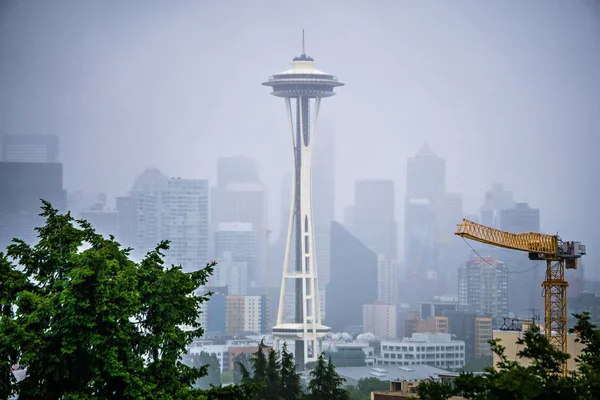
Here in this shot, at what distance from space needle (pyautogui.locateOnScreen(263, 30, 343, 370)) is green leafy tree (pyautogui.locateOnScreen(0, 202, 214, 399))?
445 ft

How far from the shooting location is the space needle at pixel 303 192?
18062cm

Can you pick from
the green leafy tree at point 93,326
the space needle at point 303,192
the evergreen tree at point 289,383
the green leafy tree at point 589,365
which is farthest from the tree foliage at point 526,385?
the space needle at point 303,192

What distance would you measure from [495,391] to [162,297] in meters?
12.1

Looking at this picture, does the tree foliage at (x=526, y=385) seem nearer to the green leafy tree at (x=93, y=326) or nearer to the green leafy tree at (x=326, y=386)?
the green leafy tree at (x=93, y=326)

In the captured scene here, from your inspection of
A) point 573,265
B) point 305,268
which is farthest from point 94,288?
point 305,268

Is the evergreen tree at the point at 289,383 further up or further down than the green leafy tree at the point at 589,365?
further down

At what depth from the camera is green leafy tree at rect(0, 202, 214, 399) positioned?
40469mm

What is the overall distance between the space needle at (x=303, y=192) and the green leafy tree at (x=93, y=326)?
13568 cm

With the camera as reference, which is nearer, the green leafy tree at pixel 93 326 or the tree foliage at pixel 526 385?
the tree foliage at pixel 526 385

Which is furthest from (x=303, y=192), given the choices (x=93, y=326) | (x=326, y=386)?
(x=93, y=326)

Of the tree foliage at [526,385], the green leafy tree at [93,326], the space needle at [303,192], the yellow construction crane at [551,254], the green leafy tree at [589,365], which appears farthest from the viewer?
the space needle at [303,192]

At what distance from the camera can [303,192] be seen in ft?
602

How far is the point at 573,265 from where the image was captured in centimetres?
9056

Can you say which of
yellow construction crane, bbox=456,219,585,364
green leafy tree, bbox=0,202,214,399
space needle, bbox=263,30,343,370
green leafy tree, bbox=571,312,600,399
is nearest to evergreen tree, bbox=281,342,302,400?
yellow construction crane, bbox=456,219,585,364
